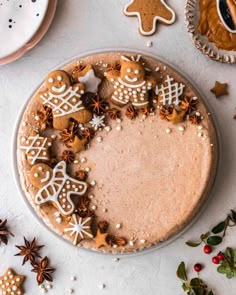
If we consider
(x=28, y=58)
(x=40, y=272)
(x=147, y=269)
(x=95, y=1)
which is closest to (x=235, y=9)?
(x=95, y=1)

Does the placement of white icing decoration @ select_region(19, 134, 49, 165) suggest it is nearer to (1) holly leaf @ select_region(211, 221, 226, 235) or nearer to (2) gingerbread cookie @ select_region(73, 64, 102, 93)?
(2) gingerbread cookie @ select_region(73, 64, 102, 93)

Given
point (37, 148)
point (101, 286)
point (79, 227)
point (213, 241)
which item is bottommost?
point (101, 286)

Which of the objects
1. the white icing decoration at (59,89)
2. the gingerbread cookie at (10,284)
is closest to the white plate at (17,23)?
the white icing decoration at (59,89)

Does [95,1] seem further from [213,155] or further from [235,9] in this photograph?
[213,155]

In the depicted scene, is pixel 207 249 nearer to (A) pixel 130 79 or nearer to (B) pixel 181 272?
(B) pixel 181 272

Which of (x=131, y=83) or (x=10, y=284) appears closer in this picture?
(x=131, y=83)

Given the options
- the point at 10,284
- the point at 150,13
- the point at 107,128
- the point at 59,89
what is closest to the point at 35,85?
the point at 59,89
